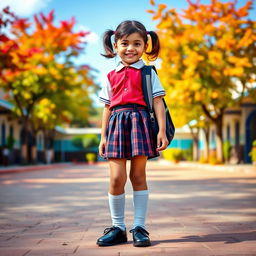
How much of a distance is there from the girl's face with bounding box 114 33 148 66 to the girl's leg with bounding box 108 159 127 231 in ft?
2.75

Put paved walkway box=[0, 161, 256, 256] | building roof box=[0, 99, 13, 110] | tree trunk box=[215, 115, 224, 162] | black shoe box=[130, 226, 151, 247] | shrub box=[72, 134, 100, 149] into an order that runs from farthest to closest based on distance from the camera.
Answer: shrub box=[72, 134, 100, 149], building roof box=[0, 99, 13, 110], tree trunk box=[215, 115, 224, 162], black shoe box=[130, 226, 151, 247], paved walkway box=[0, 161, 256, 256]

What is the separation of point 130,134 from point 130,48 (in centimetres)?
70

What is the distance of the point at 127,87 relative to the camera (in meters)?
3.70

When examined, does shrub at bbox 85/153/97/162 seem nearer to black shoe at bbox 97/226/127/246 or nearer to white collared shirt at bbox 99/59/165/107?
white collared shirt at bbox 99/59/165/107

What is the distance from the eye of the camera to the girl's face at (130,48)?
3670 millimetres

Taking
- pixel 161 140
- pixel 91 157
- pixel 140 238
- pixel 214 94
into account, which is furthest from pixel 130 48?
pixel 91 157

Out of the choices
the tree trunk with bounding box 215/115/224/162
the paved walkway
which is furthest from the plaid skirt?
the tree trunk with bounding box 215/115/224/162

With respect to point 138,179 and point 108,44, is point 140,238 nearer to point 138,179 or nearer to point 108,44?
point 138,179

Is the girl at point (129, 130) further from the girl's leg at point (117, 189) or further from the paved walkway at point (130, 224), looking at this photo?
the paved walkway at point (130, 224)

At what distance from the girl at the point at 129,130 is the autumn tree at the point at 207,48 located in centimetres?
1459

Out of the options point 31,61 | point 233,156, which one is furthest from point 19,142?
point 233,156

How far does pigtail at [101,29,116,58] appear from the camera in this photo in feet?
12.7

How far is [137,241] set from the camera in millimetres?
3342

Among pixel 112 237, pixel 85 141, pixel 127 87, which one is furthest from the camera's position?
pixel 85 141
